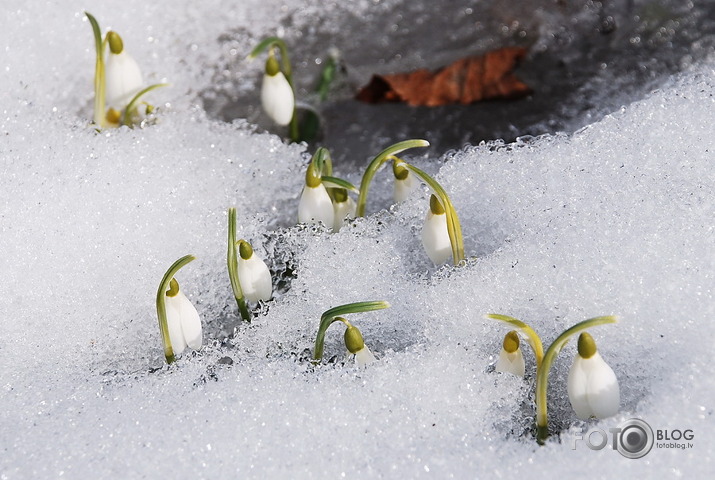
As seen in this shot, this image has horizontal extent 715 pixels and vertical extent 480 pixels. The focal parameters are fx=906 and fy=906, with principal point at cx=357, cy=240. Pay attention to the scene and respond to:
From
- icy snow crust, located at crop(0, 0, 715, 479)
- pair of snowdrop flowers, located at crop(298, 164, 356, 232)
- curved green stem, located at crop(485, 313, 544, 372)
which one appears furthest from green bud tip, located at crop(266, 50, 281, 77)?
curved green stem, located at crop(485, 313, 544, 372)

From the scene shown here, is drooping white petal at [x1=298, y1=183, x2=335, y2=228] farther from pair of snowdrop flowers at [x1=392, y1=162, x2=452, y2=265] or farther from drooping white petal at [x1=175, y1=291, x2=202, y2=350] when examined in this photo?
drooping white petal at [x1=175, y1=291, x2=202, y2=350]

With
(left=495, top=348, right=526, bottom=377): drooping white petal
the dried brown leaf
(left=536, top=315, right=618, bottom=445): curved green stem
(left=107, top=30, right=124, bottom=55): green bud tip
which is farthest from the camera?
the dried brown leaf

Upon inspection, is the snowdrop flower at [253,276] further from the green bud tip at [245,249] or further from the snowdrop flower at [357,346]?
the snowdrop flower at [357,346]

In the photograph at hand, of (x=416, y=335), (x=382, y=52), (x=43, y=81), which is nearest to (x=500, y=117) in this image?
(x=382, y=52)

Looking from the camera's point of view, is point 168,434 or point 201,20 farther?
point 201,20

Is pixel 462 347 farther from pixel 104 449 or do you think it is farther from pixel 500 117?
pixel 500 117

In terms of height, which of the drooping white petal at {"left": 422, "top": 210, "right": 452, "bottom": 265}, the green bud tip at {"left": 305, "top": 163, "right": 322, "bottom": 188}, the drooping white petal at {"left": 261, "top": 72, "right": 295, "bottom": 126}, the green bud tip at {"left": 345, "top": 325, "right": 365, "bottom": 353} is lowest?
the green bud tip at {"left": 345, "top": 325, "right": 365, "bottom": 353}

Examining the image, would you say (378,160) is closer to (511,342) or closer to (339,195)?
(339,195)
